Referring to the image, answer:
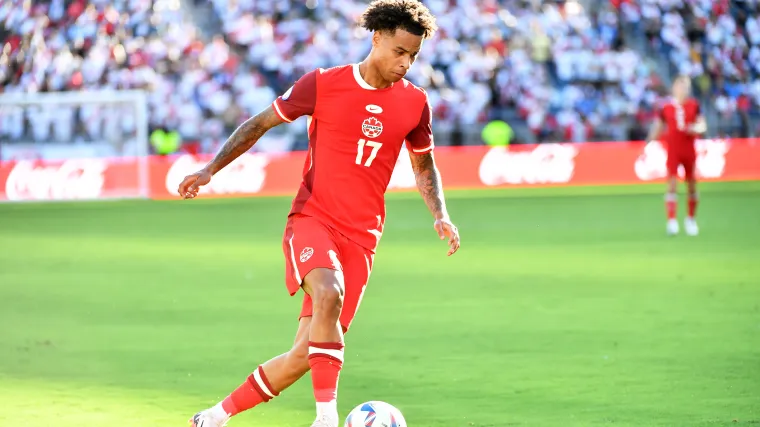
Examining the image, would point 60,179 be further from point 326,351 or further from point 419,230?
point 326,351

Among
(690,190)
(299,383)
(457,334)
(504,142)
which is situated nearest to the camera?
(299,383)

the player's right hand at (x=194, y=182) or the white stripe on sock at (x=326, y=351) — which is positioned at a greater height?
the player's right hand at (x=194, y=182)

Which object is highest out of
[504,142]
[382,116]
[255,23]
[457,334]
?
[382,116]

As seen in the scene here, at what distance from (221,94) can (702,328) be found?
21829 mm

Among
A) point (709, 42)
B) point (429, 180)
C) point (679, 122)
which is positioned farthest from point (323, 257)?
point (709, 42)

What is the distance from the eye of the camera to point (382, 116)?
6.15 m

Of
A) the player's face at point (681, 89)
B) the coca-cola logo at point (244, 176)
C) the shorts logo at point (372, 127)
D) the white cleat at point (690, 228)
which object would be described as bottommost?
the coca-cola logo at point (244, 176)

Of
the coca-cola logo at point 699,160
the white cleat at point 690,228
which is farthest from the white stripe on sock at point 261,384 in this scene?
the coca-cola logo at point 699,160

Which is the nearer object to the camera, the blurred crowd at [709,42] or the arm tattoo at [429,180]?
the arm tattoo at [429,180]

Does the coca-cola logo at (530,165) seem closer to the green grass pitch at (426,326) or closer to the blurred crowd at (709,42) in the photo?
the blurred crowd at (709,42)

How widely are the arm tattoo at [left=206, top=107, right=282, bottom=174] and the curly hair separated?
645 millimetres

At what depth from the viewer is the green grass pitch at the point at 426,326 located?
23.8ft

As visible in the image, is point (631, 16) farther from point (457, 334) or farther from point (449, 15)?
point (457, 334)

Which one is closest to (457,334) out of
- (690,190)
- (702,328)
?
(702,328)
